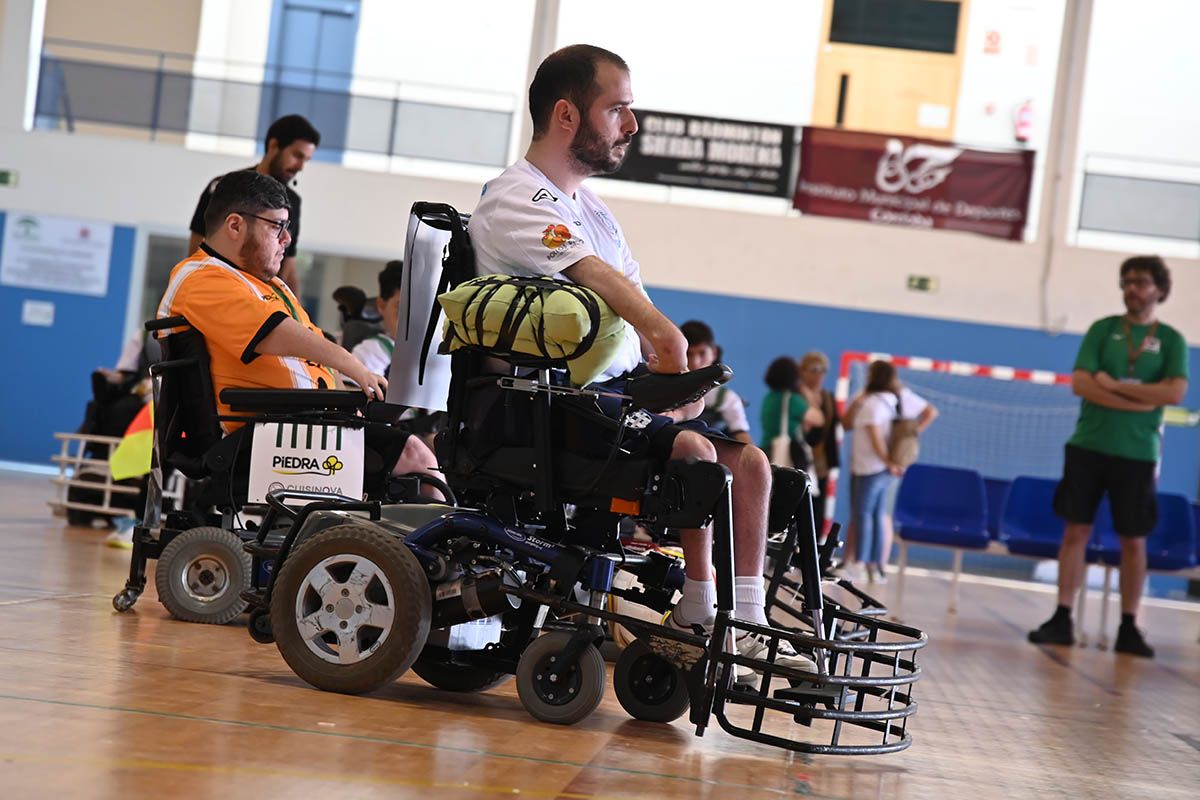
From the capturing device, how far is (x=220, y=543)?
150 inches

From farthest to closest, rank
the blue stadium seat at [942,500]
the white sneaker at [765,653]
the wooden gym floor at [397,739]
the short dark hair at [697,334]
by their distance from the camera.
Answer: the blue stadium seat at [942,500]
the short dark hair at [697,334]
the white sneaker at [765,653]
the wooden gym floor at [397,739]

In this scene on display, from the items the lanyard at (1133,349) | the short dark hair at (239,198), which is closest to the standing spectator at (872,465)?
the lanyard at (1133,349)

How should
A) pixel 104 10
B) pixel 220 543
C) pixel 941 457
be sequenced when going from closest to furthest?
pixel 220 543 < pixel 941 457 < pixel 104 10

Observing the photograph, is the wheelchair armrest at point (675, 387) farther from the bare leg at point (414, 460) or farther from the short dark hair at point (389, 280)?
A: the short dark hair at point (389, 280)

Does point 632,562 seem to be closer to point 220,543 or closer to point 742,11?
point 220,543

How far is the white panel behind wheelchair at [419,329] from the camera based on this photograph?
3.01 metres

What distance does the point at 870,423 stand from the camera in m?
9.77

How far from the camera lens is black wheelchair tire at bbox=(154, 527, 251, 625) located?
3.81m

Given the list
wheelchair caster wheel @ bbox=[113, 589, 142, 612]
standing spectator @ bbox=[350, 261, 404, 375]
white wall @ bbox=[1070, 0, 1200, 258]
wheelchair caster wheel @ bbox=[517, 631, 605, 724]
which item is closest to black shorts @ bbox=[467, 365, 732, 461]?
wheelchair caster wheel @ bbox=[517, 631, 605, 724]

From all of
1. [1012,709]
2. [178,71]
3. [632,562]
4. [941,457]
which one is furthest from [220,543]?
[178,71]

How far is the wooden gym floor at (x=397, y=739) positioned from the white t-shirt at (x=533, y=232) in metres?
0.76

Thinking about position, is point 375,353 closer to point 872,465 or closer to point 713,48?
point 872,465

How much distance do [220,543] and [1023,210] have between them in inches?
459

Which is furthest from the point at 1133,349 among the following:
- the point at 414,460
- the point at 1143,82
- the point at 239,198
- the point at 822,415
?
the point at 1143,82
